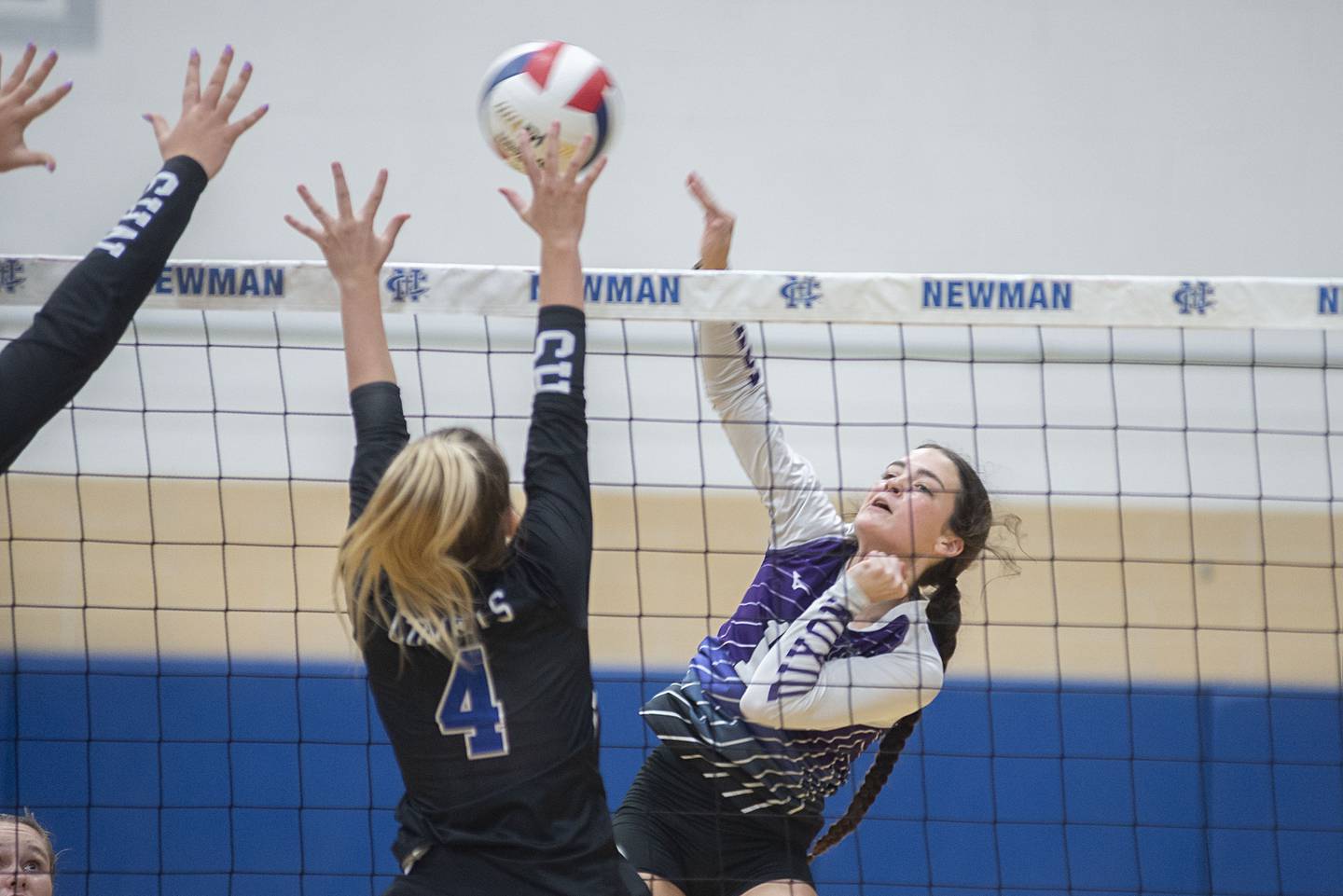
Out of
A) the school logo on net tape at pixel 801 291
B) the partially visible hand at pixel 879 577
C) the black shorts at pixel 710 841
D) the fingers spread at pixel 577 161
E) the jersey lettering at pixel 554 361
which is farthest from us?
the school logo on net tape at pixel 801 291

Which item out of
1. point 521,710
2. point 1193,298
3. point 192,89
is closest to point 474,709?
point 521,710

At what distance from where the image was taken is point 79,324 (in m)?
1.60

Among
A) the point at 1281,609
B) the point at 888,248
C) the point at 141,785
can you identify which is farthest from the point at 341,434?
the point at 1281,609

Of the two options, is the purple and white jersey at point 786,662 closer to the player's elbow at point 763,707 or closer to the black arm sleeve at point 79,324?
the player's elbow at point 763,707

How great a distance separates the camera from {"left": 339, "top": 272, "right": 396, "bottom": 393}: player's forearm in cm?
190

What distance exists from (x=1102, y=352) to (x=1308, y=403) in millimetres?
753

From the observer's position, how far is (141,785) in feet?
14.9

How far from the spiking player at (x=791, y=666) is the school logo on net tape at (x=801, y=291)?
134mm

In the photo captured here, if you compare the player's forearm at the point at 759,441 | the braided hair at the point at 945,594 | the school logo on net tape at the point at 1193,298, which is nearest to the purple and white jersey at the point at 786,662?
the player's forearm at the point at 759,441

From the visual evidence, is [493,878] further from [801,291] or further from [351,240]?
[801,291]

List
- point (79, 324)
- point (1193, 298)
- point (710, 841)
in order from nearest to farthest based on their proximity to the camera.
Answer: point (79, 324), point (710, 841), point (1193, 298)

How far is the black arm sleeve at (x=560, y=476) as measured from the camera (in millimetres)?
1737

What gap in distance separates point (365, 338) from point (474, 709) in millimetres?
558

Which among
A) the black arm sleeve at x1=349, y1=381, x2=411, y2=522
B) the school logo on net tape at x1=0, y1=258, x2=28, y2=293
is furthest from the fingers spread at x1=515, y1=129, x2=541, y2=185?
the school logo on net tape at x1=0, y1=258, x2=28, y2=293
